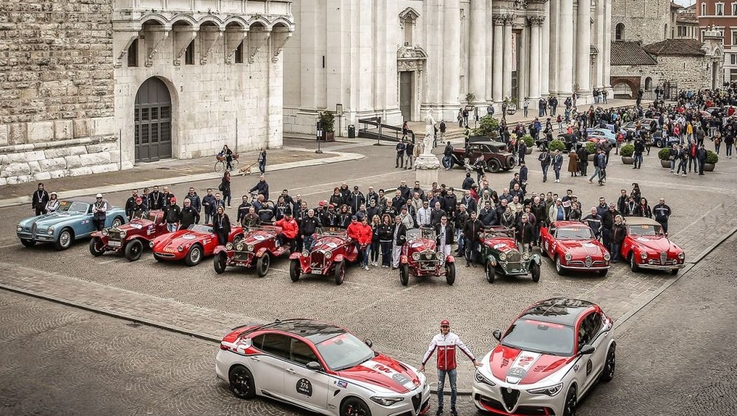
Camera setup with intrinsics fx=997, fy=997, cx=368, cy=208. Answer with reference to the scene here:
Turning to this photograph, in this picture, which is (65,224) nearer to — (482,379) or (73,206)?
(73,206)

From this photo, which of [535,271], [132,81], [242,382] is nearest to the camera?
[242,382]

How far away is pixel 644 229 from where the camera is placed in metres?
27.5

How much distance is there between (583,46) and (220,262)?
6945 cm

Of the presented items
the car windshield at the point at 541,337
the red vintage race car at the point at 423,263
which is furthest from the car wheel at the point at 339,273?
the car windshield at the point at 541,337

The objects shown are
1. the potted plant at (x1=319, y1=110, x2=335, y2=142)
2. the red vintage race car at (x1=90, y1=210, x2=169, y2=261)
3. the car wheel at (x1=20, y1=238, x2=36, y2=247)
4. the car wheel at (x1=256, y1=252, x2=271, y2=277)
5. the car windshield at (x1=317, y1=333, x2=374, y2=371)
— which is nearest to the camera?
the car windshield at (x1=317, y1=333, x2=374, y2=371)

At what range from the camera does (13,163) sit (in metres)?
39.2

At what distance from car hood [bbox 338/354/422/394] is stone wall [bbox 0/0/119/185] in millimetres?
27432

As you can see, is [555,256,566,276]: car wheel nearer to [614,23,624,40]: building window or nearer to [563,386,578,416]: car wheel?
[563,386,578,416]: car wheel

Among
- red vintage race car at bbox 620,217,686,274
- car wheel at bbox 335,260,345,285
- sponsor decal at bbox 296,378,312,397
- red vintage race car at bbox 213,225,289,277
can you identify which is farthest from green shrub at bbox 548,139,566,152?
sponsor decal at bbox 296,378,312,397

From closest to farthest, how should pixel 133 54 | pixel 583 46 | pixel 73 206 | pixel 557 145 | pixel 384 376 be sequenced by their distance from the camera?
1. pixel 384 376
2. pixel 73 206
3. pixel 133 54
4. pixel 557 145
5. pixel 583 46

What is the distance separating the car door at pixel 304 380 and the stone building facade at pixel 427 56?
45.2 m

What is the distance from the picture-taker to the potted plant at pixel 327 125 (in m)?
57.9

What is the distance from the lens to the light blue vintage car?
27906mm

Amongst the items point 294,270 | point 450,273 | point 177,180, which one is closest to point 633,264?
point 450,273
